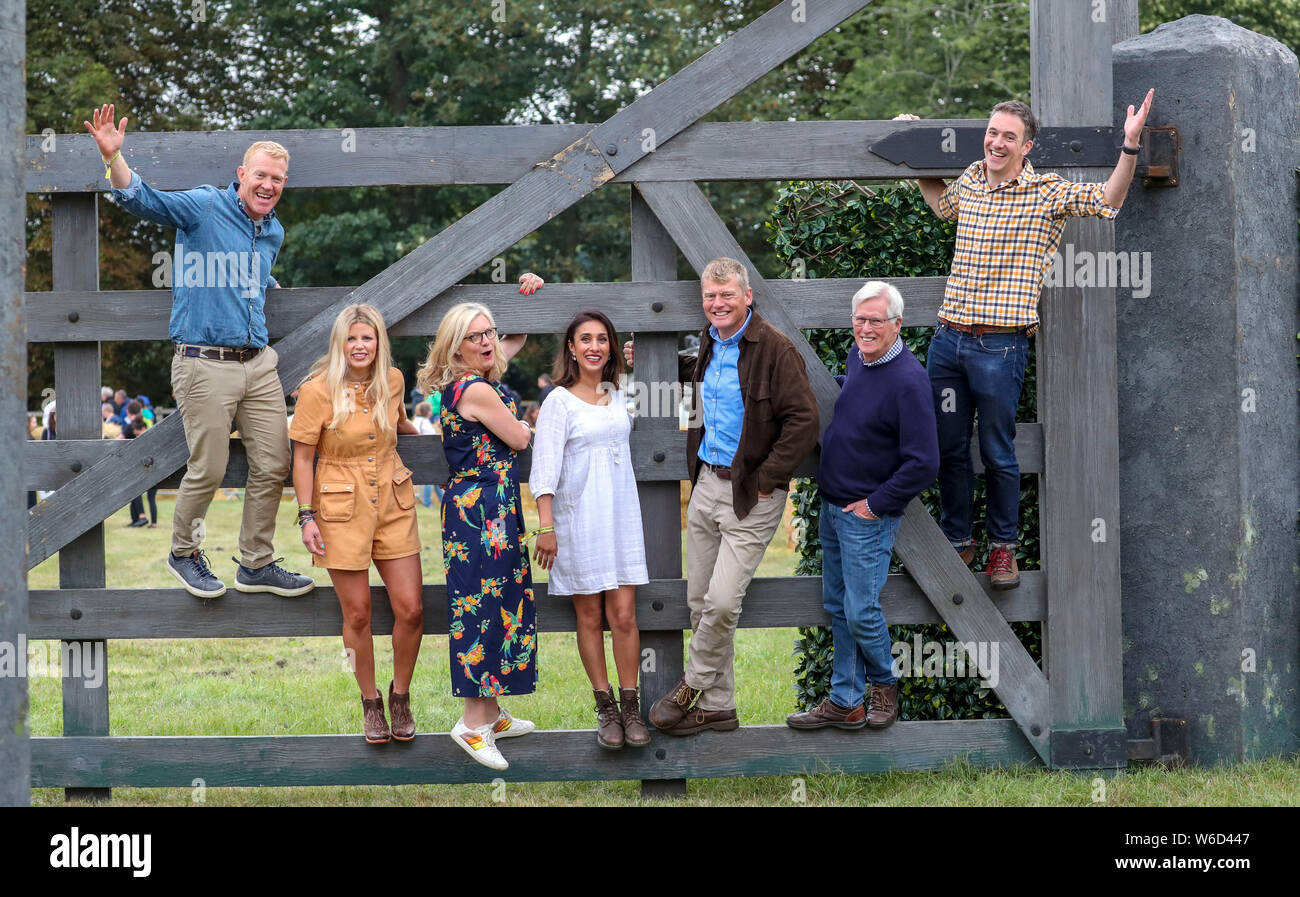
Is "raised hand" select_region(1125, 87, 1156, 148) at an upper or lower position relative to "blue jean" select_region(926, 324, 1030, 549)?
upper

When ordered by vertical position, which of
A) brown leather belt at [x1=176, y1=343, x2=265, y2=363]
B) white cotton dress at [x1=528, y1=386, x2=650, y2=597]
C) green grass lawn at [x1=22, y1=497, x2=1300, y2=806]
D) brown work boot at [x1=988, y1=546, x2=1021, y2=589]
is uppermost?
brown leather belt at [x1=176, y1=343, x2=265, y2=363]

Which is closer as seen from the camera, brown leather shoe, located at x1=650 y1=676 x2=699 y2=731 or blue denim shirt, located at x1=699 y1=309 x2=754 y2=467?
blue denim shirt, located at x1=699 y1=309 x2=754 y2=467

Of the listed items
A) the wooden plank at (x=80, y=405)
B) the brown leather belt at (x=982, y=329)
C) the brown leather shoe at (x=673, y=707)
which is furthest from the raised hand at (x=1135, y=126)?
the wooden plank at (x=80, y=405)

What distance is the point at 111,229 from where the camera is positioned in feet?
93.1

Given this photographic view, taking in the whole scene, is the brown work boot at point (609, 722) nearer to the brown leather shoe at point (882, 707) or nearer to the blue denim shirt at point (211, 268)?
the brown leather shoe at point (882, 707)

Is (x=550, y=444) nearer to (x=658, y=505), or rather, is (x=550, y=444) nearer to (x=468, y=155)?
(x=658, y=505)

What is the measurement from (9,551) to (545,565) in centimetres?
227

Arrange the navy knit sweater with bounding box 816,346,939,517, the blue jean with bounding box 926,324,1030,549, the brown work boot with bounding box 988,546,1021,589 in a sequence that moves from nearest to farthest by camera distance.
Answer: the navy knit sweater with bounding box 816,346,939,517
the blue jean with bounding box 926,324,1030,549
the brown work boot with bounding box 988,546,1021,589

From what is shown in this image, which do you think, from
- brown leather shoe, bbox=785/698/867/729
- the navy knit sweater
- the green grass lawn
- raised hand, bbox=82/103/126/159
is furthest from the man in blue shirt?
the navy knit sweater

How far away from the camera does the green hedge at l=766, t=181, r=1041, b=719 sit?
18.4 ft

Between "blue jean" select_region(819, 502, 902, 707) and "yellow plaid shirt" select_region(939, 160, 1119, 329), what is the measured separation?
922 millimetres

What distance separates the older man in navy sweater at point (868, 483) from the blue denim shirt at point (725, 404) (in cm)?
38

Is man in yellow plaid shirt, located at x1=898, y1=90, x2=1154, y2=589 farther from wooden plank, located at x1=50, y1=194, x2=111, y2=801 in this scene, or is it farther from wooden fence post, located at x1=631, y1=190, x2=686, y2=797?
wooden plank, located at x1=50, y1=194, x2=111, y2=801

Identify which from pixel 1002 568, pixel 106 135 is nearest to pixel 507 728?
pixel 1002 568
